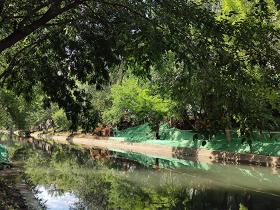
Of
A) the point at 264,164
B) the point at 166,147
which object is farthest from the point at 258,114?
the point at 166,147

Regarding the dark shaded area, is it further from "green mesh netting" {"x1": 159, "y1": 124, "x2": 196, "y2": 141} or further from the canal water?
"green mesh netting" {"x1": 159, "y1": 124, "x2": 196, "y2": 141}

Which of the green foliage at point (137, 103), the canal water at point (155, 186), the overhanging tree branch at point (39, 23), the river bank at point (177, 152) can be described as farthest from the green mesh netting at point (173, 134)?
the overhanging tree branch at point (39, 23)

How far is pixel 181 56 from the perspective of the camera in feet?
26.0

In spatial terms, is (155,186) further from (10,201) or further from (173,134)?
(173,134)

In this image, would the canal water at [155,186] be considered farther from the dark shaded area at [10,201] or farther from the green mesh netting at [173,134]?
the green mesh netting at [173,134]

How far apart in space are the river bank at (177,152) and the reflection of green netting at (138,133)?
68 centimetres

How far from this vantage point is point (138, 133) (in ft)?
168

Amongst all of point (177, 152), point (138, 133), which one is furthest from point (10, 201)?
point (138, 133)

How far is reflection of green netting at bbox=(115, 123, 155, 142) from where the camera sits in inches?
1914

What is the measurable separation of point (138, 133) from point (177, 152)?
37.3ft

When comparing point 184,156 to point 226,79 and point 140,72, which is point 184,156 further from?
point 226,79

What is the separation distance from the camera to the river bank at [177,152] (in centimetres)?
3066

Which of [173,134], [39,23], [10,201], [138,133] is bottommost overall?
[10,201]

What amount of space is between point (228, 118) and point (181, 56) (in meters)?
1.24
